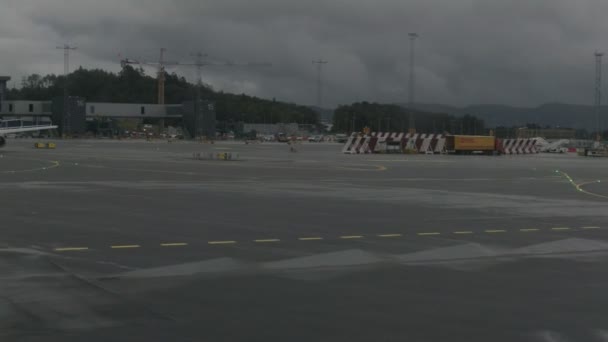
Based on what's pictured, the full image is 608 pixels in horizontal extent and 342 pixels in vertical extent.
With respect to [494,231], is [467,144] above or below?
above

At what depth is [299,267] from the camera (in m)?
12.9

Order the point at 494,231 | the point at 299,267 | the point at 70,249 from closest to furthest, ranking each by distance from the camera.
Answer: the point at 299,267 → the point at 70,249 → the point at 494,231

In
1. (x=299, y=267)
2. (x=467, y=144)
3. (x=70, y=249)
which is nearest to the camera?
(x=299, y=267)

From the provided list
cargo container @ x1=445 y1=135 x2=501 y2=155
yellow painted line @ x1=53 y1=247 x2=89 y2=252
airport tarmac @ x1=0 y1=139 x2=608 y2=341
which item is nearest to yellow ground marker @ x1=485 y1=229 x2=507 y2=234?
airport tarmac @ x1=0 y1=139 x2=608 y2=341

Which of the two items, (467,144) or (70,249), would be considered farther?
(467,144)

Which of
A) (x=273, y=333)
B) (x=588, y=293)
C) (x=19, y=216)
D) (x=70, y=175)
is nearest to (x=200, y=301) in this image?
(x=273, y=333)

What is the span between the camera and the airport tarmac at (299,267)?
29.5ft

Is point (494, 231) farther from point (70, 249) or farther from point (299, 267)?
point (70, 249)

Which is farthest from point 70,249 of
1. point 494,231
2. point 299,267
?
point 494,231

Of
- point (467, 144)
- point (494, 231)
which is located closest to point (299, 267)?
point (494, 231)

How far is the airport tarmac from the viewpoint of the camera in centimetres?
898

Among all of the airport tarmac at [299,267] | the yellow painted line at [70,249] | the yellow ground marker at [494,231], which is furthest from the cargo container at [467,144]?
the yellow painted line at [70,249]

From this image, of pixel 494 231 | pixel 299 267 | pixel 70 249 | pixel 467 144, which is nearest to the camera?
pixel 299 267

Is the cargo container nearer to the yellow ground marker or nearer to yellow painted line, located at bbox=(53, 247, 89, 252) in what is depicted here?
the yellow ground marker
